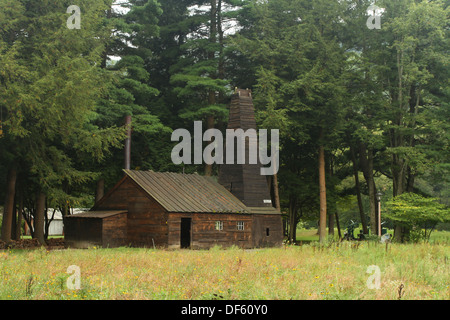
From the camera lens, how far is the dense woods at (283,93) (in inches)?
1142

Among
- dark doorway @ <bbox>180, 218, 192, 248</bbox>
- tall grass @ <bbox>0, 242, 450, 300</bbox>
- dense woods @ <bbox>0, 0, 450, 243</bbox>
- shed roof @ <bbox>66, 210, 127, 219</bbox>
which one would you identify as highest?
dense woods @ <bbox>0, 0, 450, 243</bbox>

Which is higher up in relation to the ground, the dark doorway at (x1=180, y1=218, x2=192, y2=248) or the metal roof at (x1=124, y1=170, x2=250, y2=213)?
the metal roof at (x1=124, y1=170, x2=250, y2=213)

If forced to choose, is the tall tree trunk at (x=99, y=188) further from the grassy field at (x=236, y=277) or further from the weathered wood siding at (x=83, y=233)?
the grassy field at (x=236, y=277)

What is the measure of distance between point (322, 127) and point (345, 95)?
2.79 metres

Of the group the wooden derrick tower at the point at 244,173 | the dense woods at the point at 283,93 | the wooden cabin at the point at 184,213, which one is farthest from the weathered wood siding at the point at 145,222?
the wooden derrick tower at the point at 244,173

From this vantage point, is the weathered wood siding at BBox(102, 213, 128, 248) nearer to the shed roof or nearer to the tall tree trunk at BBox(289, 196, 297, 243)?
the shed roof

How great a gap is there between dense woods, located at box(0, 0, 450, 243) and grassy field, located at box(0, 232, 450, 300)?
12563mm

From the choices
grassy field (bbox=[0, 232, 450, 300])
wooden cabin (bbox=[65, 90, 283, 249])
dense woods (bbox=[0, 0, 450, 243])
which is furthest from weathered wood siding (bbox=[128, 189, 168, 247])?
grassy field (bbox=[0, 232, 450, 300])

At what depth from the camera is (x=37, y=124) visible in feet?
73.7

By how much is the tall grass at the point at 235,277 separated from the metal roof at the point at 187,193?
32.2ft

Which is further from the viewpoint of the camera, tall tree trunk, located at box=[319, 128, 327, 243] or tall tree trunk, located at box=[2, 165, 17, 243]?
tall tree trunk, located at box=[319, 128, 327, 243]

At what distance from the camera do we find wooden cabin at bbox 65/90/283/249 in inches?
1002

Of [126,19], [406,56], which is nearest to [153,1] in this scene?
[126,19]

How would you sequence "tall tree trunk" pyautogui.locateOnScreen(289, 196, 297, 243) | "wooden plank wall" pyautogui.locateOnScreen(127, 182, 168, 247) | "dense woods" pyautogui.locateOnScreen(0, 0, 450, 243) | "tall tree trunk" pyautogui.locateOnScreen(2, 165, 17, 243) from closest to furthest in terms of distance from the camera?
"tall tree trunk" pyautogui.locateOnScreen(2, 165, 17, 243)
"wooden plank wall" pyautogui.locateOnScreen(127, 182, 168, 247)
"dense woods" pyautogui.locateOnScreen(0, 0, 450, 243)
"tall tree trunk" pyautogui.locateOnScreen(289, 196, 297, 243)
